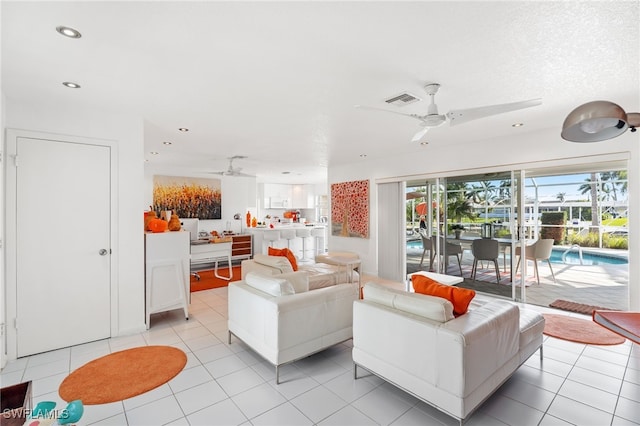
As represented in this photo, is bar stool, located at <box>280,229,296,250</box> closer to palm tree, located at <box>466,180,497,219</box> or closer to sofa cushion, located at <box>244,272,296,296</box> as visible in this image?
palm tree, located at <box>466,180,497,219</box>

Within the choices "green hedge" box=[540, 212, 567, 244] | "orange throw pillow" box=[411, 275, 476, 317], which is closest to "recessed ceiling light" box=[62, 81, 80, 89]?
"orange throw pillow" box=[411, 275, 476, 317]

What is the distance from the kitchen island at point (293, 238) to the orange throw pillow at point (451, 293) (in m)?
5.70

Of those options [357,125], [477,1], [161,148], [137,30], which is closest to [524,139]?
[357,125]

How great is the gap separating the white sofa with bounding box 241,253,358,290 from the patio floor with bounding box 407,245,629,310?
7.07 ft

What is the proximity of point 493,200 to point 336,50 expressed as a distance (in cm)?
409

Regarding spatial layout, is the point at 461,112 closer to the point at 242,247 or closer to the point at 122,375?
the point at 122,375

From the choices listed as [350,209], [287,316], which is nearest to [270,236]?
[350,209]

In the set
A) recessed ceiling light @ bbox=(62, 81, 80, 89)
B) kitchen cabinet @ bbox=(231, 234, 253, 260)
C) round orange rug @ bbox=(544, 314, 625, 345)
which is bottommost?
round orange rug @ bbox=(544, 314, 625, 345)

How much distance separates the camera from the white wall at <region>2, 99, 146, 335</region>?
3.26 m

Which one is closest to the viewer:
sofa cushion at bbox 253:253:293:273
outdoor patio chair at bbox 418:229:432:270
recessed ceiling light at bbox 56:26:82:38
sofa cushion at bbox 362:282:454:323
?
recessed ceiling light at bbox 56:26:82:38

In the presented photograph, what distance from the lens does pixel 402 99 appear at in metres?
2.98

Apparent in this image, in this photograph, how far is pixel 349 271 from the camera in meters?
5.02

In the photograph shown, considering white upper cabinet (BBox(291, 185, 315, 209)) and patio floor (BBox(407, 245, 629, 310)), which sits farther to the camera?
white upper cabinet (BBox(291, 185, 315, 209))

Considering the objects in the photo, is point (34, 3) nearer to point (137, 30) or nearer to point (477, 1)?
point (137, 30)
